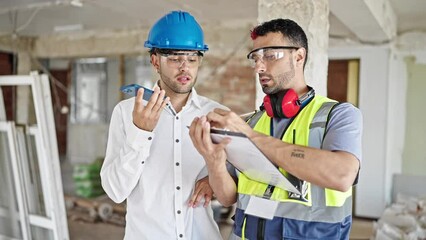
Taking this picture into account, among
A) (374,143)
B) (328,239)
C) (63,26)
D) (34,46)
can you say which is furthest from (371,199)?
(34,46)

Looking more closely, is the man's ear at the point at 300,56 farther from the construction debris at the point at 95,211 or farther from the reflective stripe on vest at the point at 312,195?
the construction debris at the point at 95,211

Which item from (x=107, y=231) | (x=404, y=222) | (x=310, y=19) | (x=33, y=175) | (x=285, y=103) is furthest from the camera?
(x=107, y=231)

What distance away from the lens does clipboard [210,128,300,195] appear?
1.04 meters

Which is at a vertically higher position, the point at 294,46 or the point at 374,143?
the point at 294,46

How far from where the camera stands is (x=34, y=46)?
691 cm

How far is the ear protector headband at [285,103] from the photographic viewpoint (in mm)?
1196

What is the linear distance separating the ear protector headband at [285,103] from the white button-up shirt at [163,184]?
0.47 meters

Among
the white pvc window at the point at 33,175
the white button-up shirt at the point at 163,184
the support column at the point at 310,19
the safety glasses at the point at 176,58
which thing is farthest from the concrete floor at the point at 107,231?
the safety glasses at the point at 176,58

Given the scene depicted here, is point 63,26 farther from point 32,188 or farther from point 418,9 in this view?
point 418,9

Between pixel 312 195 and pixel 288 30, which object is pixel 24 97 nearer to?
pixel 288 30

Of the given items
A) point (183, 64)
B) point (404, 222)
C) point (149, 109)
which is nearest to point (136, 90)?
point (149, 109)

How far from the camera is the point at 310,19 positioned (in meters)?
2.14

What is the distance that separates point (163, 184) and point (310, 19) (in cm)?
122

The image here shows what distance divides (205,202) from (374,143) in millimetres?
3960
